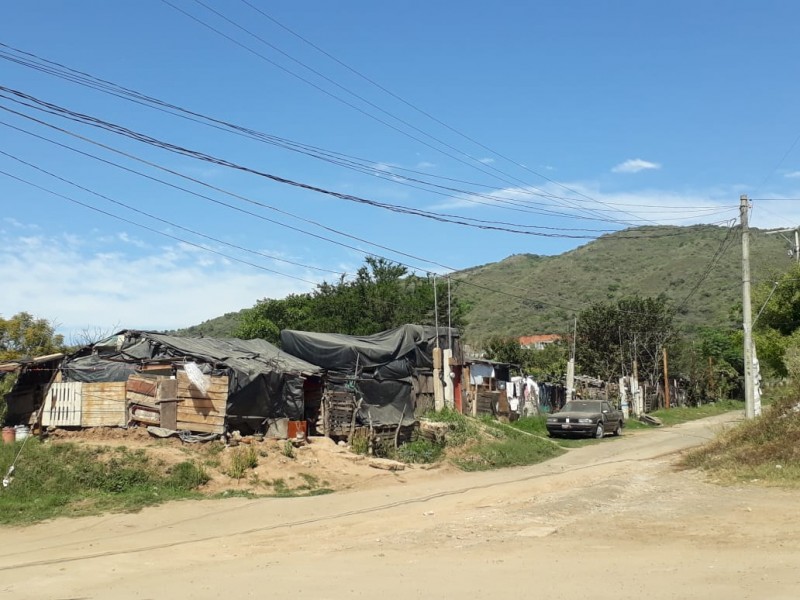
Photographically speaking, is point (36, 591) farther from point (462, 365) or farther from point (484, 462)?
point (462, 365)

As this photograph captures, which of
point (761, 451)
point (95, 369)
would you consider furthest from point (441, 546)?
point (95, 369)

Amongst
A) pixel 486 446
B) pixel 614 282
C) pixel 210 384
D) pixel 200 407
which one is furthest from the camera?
pixel 614 282

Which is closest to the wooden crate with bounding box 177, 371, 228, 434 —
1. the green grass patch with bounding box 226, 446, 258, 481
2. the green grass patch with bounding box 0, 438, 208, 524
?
the green grass patch with bounding box 226, 446, 258, 481

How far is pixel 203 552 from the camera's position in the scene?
1073 cm

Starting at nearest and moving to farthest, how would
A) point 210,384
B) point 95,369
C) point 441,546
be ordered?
point 441,546 → point 210,384 → point 95,369

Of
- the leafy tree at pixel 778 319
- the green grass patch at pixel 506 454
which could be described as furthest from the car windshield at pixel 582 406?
the leafy tree at pixel 778 319

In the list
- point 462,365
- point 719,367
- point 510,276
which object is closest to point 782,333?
point 462,365

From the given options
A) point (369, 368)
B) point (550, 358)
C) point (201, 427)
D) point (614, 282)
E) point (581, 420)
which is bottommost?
point (581, 420)

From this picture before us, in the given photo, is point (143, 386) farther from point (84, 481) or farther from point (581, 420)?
point (581, 420)

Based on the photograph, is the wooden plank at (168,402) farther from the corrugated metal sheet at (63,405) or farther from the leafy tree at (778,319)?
the leafy tree at (778,319)

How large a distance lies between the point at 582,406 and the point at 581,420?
122cm

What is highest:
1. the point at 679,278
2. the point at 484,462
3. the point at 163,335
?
the point at 679,278

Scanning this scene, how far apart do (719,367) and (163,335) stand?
58.1m

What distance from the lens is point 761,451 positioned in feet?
60.5
